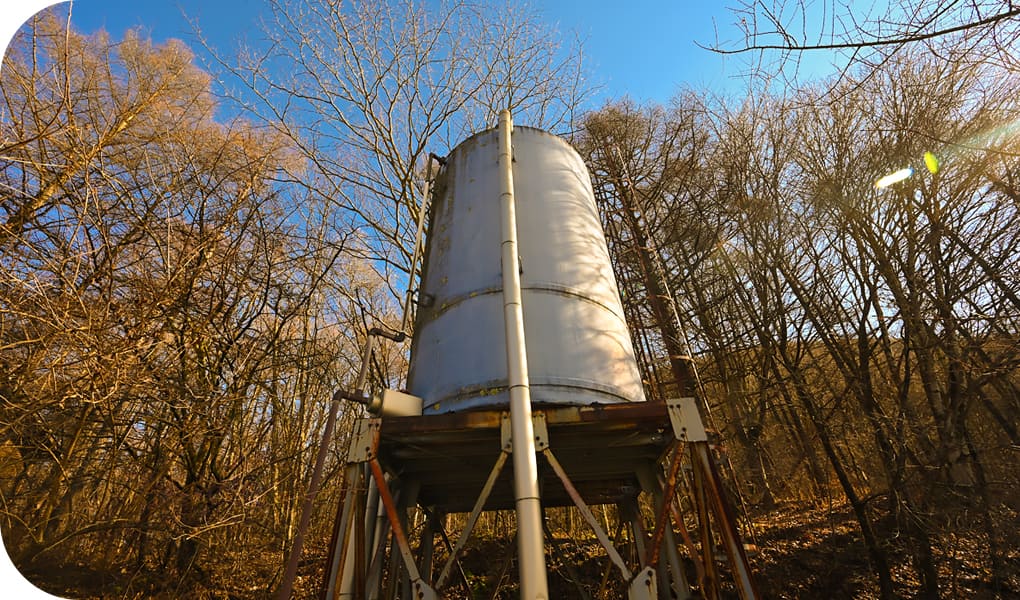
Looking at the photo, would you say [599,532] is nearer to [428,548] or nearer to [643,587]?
[643,587]

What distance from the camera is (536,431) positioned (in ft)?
13.6

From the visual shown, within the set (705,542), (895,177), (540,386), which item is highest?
(895,177)

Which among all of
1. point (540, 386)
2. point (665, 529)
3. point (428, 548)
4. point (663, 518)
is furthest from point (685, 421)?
point (428, 548)

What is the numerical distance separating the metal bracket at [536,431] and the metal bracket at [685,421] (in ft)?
3.52

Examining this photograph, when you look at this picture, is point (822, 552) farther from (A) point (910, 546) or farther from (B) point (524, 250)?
(B) point (524, 250)

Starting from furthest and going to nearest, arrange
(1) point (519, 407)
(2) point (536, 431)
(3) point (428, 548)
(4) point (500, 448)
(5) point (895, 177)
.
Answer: (5) point (895, 177), (3) point (428, 548), (4) point (500, 448), (2) point (536, 431), (1) point (519, 407)

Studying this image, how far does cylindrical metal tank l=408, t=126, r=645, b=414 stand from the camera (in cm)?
460

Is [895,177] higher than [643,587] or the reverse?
higher

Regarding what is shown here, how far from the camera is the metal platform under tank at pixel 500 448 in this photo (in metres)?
4.28

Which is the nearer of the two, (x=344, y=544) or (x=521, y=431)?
(x=521, y=431)

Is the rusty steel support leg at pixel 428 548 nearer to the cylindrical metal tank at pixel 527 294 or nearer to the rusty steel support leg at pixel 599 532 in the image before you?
the cylindrical metal tank at pixel 527 294

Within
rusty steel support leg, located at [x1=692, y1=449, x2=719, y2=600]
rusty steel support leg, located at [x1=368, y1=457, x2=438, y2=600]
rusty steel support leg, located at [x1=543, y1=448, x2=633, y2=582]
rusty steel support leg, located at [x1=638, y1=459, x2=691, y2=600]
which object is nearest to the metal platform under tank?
rusty steel support leg, located at [x1=638, y1=459, x2=691, y2=600]

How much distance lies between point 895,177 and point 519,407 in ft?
25.5

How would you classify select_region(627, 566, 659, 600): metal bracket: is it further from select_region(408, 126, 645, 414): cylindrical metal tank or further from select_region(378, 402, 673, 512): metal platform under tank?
select_region(408, 126, 645, 414): cylindrical metal tank
